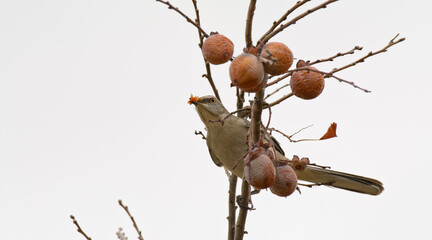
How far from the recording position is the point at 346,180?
577 cm

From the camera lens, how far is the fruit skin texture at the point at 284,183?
252cm

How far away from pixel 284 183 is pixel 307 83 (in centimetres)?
52

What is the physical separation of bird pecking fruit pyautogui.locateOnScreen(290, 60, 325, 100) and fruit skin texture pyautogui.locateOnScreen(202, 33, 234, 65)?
359mm

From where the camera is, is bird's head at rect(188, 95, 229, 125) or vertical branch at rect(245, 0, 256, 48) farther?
bird's head at rect(188, 95, 229, 125)

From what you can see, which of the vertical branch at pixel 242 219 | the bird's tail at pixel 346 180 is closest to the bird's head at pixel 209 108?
the bird's tail at pixel 346 180

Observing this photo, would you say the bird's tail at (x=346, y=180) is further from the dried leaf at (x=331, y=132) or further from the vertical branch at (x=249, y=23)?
the vertical branch at (x=249, y=23)

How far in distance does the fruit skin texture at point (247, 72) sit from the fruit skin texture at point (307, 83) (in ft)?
1.12

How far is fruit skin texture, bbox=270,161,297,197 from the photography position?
2.52m

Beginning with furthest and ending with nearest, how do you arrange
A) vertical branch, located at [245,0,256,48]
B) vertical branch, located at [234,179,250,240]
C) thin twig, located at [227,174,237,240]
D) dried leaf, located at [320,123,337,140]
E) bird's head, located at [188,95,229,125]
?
bird's head, located at [188,95,229,125] → thin twig, located at [227,174,237,240] → vertical branch, located at [234,179,250,240] → dried leaf, located at [320,123,337,140] → vertical branch, located at [245,0,256,48]

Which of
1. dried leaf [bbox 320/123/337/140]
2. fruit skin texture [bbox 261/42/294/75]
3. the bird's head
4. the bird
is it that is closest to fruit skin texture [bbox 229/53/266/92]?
fruit skin texture [bbox 261/42/294/75]

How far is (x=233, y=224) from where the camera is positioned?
14.0 feet

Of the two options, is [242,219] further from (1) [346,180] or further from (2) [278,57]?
(1) [346,180]

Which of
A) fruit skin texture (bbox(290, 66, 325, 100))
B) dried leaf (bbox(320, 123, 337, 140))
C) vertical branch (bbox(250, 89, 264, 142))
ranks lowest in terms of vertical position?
vertical branch (bbox(250, 89, 264, 142))

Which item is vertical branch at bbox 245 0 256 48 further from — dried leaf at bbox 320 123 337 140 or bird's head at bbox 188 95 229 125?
bird's head at bbox 188 95 229 125
